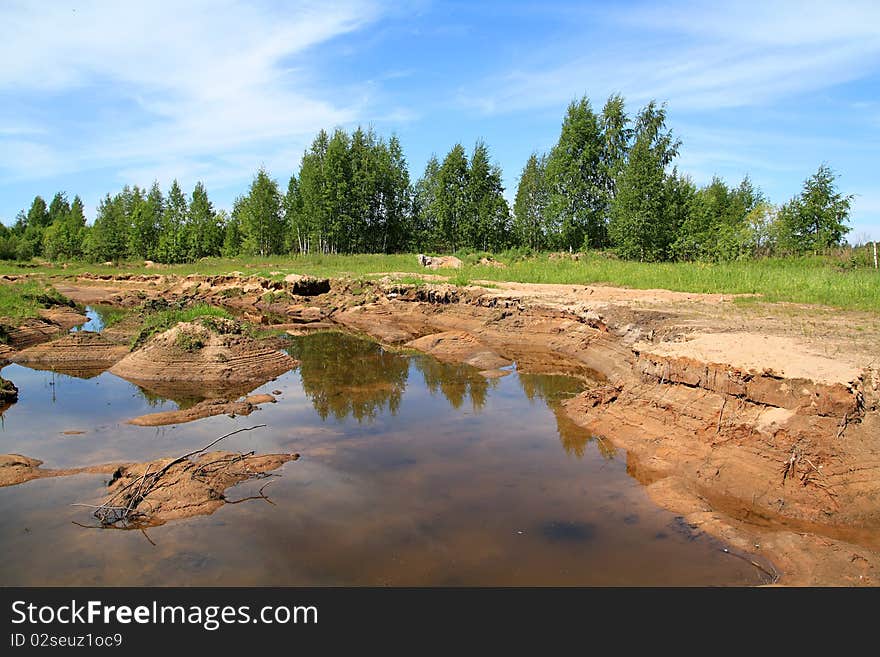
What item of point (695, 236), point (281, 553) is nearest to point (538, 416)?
point (281, 553)

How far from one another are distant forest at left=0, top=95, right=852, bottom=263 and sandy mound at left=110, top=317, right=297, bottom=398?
22344 mm

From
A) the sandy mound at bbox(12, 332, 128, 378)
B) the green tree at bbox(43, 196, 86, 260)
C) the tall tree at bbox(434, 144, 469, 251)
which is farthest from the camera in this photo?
the green tree at bbox(43, 196, 86, 260)

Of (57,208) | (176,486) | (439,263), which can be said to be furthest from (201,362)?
(57,208)

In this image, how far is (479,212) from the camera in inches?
1726

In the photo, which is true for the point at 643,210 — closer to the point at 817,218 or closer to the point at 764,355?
the point at 817,218

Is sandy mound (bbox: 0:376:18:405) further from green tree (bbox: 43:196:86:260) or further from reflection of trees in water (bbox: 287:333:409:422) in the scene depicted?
green tree (bbox: 43:196:86:260)

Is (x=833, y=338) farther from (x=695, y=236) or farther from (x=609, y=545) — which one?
(x=695, y=236)

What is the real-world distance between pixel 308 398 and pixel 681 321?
845 centimetres

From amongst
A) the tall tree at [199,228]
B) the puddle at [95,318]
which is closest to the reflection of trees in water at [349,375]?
the puddle at [95,318]

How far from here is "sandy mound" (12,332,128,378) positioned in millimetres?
15000

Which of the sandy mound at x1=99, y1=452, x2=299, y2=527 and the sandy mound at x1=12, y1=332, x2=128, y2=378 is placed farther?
the sandy mound at x1=12, y1=332, x2=128, y2=378

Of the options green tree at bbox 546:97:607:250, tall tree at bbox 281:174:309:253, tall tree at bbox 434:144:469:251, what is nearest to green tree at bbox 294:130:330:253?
tall tree at bbox 281:174:309:253

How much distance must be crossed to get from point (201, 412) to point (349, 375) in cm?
438

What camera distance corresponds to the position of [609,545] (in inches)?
234
